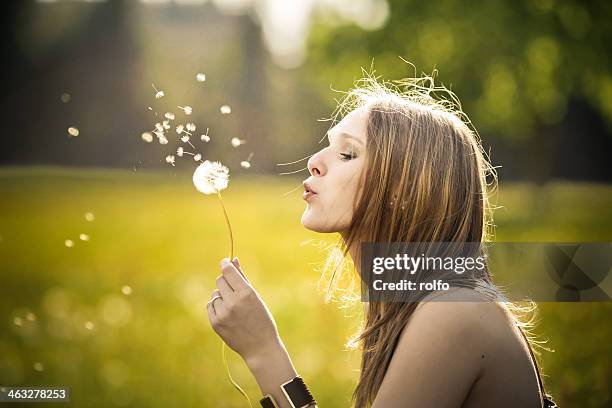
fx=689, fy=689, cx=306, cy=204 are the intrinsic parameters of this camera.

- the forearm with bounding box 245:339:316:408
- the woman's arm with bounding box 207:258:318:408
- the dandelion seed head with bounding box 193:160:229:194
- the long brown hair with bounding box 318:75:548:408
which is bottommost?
the forearm with bounding box 245:339:316:408

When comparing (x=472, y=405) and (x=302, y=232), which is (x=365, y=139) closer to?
(x=472, y=405)

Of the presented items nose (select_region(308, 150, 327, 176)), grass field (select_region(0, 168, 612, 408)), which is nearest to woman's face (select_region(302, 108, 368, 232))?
nose (select_region(308, 150, 327, 176))

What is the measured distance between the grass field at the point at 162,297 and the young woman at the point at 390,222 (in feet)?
3.00

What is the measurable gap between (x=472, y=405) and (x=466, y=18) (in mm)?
11353

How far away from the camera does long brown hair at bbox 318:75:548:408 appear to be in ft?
5.91

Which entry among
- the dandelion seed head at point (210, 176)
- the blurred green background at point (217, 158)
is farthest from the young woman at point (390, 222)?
the blurred green background at point (217, 158)

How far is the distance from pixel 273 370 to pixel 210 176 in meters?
0.71

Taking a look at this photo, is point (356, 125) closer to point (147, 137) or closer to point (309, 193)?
point (309, 193)

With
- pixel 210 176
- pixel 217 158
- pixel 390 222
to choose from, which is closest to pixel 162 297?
pixel 217 158

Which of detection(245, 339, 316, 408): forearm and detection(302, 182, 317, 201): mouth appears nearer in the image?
detection(245, 339, 316, 408): forearm

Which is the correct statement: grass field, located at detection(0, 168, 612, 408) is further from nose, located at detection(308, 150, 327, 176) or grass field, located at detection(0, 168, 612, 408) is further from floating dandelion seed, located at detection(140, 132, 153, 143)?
floating dandelion seed, located at detection(140, 132, 153, 143)

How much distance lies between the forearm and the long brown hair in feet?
0.70

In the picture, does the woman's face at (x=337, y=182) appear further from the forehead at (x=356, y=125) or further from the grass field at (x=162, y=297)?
the grass field at (x=162, y=297)

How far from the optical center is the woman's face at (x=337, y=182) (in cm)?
187
